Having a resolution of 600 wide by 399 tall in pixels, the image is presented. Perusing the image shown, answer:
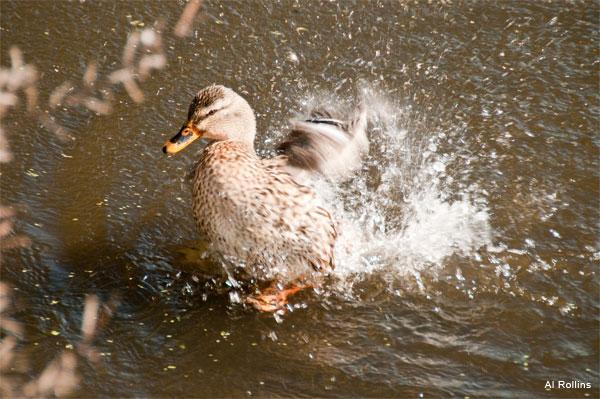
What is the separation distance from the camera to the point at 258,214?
330cm

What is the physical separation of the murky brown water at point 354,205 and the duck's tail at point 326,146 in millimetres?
193

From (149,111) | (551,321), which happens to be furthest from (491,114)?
(149,111)

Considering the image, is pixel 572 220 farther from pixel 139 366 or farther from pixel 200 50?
pixel 200 50

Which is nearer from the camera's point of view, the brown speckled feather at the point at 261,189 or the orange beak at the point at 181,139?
the brown speckled feather at the point at 261,189

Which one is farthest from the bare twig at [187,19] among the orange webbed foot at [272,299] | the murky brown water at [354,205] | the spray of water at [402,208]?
the orange webbed foot at [272,299]

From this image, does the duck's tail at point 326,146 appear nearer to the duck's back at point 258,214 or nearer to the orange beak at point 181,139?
the duck's back at point 258,214

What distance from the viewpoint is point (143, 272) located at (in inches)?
138

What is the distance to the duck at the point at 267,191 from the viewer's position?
3.33 meters

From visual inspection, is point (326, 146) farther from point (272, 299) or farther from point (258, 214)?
point (272, 299)

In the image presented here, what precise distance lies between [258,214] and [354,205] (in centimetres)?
95

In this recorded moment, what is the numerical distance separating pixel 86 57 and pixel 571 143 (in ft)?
10.9
